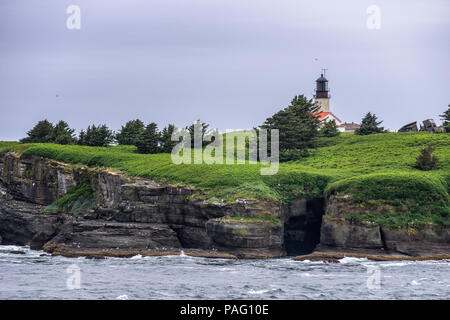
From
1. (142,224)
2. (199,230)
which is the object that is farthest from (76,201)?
(199,230)

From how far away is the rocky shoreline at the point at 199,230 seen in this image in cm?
5953

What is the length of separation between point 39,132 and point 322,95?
173 ft

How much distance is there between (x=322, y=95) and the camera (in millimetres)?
133750

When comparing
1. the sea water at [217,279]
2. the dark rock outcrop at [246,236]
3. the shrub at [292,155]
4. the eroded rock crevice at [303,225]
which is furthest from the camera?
the shrub at [292,155]

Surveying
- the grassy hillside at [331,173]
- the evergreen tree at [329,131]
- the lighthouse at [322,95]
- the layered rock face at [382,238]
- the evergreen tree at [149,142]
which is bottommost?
the layered rock face at [382,238]

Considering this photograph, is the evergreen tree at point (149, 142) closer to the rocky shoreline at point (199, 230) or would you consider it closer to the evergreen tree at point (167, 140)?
the evergreen tree at point (167, 140)

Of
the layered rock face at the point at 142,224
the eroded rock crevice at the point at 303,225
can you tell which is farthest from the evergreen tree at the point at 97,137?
the eroded rock crevice at the point at 303,225

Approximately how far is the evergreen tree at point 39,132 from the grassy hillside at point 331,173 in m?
15.5

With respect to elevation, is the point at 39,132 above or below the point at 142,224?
above

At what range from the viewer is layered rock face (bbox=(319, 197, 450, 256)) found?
58812 millimetres

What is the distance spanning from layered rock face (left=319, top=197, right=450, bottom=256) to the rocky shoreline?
0.08m

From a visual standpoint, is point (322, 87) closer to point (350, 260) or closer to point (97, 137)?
point (97, 137)

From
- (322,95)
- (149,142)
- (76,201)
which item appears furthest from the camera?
(322,95)

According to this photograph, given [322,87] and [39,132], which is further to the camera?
[322,87]
